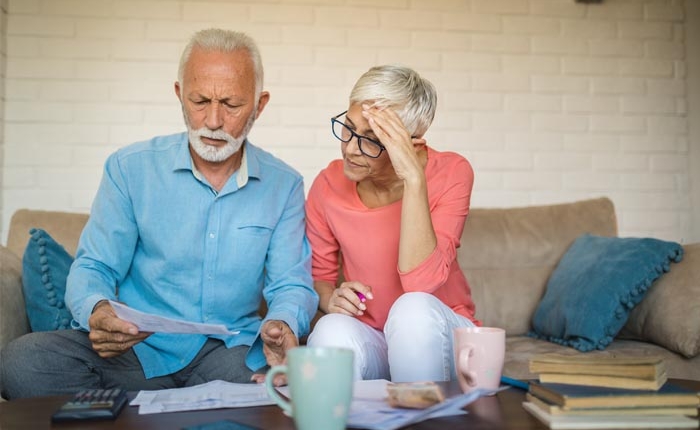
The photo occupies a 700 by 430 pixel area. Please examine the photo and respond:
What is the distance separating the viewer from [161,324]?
54.3 inches

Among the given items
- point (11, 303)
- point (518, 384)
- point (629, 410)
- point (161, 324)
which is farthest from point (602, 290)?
point (11, 303)

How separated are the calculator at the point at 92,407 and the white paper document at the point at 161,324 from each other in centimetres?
18

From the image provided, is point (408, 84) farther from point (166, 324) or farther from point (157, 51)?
point (157, 51)

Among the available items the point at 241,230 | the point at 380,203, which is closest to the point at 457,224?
the point at 380,203

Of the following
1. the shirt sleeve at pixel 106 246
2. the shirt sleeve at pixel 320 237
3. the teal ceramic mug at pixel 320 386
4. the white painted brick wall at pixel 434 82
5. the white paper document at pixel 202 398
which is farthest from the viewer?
the white painted brick wall at pixel 434 82

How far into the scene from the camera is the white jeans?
1.54m

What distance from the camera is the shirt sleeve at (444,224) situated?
1.71 metres

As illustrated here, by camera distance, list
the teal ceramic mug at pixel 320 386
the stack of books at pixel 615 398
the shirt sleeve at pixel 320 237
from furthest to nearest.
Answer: the shirt sleeve at pixel 320 237, the stack of books at pixel 615 398, the teal ceramic mug at pixel 320 386

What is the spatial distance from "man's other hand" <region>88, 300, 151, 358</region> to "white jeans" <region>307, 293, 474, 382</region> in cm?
42

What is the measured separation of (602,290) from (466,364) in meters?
1.32

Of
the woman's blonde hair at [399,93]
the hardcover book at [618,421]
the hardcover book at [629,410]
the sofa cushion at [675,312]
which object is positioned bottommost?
the sofa cushion at [675,312]

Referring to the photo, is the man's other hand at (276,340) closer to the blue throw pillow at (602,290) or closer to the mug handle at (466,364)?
the mug handle at (466,364)

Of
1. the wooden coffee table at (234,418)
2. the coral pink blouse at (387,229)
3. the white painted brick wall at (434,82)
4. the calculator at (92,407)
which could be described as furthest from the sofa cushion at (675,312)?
the calculator at (92,407)

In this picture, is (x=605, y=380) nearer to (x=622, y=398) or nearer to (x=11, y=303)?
(x=622, y=398)
